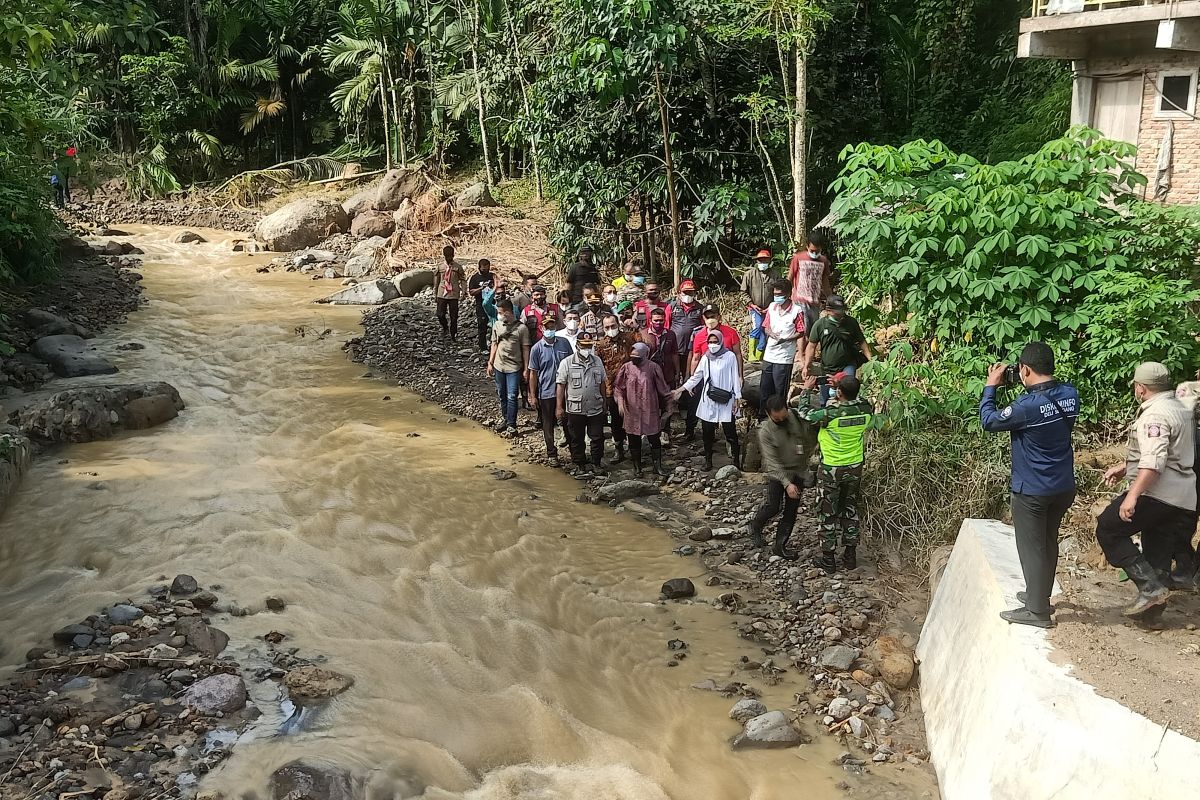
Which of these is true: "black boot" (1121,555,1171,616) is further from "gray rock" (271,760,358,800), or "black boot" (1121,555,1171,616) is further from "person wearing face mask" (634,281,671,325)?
"person wearing face mask" (634,281,671,325)

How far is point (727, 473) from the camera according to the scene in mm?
9305

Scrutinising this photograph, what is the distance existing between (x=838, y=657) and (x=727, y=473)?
10.3 feet

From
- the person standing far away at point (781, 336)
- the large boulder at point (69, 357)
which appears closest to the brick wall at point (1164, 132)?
the person standing far away at point (781, 336)

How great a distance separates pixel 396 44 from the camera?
23.9 m

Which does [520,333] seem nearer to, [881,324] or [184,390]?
[881,324]

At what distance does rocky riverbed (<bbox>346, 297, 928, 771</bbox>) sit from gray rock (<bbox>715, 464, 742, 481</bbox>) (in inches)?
0.5

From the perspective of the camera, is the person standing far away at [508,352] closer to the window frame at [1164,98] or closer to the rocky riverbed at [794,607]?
the rocky riverbed at [794,607]

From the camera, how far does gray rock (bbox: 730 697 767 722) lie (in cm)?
584

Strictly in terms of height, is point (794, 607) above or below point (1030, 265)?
below

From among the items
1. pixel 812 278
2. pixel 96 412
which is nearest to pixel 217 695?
pixel 96 412

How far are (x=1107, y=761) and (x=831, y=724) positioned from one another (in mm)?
1922

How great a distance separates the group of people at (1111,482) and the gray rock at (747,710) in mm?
1675

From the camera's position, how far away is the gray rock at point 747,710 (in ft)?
19.1

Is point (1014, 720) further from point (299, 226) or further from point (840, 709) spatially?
point (299, 226)
